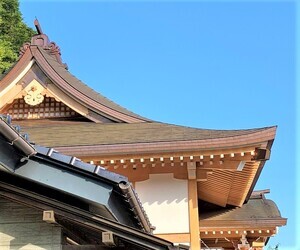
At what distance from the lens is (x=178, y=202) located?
8.17 metres

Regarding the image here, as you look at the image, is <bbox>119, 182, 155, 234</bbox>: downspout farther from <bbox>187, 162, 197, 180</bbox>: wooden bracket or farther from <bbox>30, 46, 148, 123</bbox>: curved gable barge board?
<bbox>30, 46, 148, 123</bbox>: curved gable barge board

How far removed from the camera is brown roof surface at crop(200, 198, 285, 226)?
9.15 m

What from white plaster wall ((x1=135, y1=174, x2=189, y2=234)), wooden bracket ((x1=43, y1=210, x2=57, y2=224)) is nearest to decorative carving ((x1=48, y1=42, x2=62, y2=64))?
white plaster wall ((x1=135, y1=174, x2=189, y2=234))

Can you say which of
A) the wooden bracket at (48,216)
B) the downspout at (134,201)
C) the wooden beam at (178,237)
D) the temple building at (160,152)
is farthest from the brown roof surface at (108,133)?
the wooden bracket at (48,216)

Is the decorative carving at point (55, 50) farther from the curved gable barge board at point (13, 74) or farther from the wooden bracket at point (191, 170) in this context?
the wooden bracket at point (191, 170)

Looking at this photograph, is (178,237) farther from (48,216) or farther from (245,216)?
(48,216)

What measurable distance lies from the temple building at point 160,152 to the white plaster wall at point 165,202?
0.02 m

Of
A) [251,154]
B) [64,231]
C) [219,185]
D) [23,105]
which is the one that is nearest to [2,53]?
[23,105]

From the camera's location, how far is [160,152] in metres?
7.51

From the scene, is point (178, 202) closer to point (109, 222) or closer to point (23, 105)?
point (23, 105)

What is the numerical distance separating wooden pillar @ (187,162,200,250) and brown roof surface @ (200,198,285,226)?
1.01 meters

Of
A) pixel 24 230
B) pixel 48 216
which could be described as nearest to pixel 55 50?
pixel 24 230

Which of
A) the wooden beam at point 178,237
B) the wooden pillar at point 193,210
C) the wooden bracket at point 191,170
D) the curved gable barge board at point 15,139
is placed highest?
the wooden bracket at point 191,170

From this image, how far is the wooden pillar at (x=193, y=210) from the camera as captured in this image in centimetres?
788
